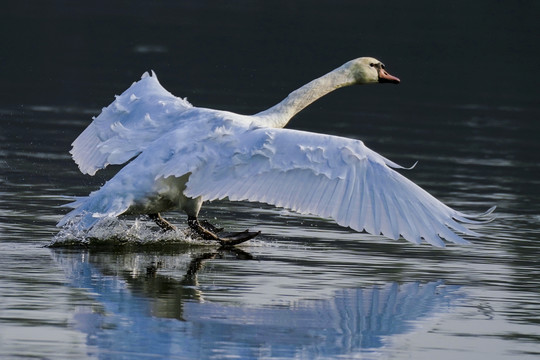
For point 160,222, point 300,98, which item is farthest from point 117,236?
point 300,98

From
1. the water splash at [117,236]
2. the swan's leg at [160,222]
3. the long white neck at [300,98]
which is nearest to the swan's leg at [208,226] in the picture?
the water splash at [117,236]

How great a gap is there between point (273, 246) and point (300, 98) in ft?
5.67

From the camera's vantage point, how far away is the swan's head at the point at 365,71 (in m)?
14.8

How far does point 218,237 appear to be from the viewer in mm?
12938

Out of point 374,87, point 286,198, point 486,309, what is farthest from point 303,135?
point 374,87

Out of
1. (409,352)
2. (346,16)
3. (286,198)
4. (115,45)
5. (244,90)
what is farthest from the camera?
(346,16)

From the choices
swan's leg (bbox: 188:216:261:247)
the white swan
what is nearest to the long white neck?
the white swan

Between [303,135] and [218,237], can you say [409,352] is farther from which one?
[218,237]

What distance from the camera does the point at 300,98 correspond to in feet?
Result: 45.6

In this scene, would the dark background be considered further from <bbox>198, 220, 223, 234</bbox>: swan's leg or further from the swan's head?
<bbox>198, 220, 223, 234</bbox>: swan's leg

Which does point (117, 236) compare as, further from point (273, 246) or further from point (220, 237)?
→ point (273, 246)

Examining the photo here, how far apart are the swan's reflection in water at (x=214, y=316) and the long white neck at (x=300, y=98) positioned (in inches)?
88.5

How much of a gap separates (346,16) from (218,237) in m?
31.1

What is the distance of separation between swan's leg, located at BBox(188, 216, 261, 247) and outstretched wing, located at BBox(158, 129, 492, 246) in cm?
121
